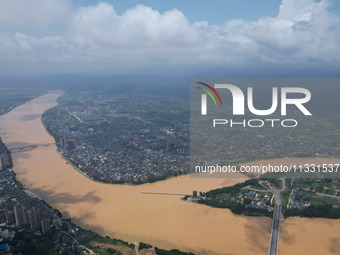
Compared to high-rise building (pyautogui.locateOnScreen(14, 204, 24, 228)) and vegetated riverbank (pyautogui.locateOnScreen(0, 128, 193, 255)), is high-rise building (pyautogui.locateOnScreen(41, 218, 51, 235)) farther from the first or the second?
high-rise building (pyautogui.locateOnScreen(14, 204, 24, 228))

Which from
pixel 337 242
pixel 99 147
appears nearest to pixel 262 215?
pixel 337 242

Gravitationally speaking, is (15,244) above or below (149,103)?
below

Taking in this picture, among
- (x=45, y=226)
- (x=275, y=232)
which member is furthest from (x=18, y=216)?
(x=275, y=232)

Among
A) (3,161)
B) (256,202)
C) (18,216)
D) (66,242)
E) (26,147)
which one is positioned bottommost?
(66,242)

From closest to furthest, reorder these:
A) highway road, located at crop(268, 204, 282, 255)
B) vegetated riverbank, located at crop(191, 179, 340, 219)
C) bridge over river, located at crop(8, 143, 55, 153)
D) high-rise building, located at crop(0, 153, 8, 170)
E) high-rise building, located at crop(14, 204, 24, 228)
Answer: highway road, located at crop(268, 204, 282, 255)
high-rise building, located at crop(14, 204, 24, 228)
vegetated riverbank, located at crop(191, 179, 340, 219)
high-rise building, located at crop(0, 153, 8, 170)
bridge over river, located at crop(8, 143, 55, 153)

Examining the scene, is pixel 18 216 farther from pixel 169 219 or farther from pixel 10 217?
pixel 169 219

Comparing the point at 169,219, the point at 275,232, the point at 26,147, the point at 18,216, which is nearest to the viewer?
the point at 275,232

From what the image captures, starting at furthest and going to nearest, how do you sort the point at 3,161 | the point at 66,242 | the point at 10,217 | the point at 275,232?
the point at 3,161, the point at 10,217, the point at 275,232, the point at 66,242

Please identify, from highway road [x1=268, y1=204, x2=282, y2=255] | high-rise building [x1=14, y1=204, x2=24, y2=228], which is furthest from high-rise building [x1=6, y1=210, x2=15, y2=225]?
highway road [x1=268, y1=204, x2=282, y2=255]

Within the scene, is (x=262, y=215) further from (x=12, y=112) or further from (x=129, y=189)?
(x=12, y=112)
